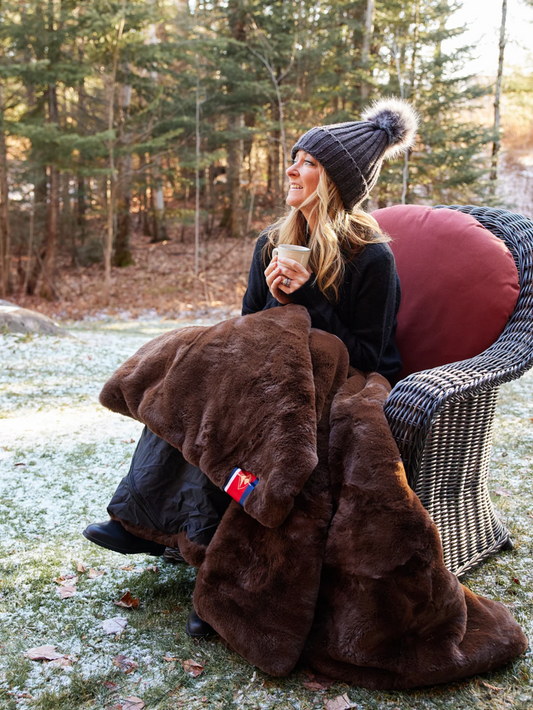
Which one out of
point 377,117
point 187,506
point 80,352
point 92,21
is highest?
point 92,21

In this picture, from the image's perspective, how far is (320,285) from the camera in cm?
189

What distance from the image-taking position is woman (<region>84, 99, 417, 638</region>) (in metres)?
1.75

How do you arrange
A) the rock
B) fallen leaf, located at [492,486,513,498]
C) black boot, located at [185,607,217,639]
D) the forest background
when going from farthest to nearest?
the forest background → the rock → fallen leaf, located at [492,486,513,498] → black boot, located at [185,607,217,639]

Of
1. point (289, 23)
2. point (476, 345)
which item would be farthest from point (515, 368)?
point (289, 23)

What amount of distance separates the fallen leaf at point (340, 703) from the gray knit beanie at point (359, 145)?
1.54 metres

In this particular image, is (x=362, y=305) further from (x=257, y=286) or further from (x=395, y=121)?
(x=395, y=121)

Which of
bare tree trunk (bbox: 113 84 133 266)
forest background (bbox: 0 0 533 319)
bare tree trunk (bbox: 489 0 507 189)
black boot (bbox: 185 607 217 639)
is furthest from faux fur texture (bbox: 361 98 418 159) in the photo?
bare tree trunk (bbox: 113 84 133 266)

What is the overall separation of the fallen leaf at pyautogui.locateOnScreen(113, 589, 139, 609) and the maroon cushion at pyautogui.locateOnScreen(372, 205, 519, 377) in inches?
48.4

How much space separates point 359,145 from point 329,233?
359 millimetres

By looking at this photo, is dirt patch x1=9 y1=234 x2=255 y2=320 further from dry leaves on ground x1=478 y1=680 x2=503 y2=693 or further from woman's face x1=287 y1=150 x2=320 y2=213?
dry leaves on ground x1=478 y1=680 x2=503 y2=693

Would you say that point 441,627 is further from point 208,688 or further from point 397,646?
point 208,688

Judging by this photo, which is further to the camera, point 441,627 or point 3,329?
point 3,329

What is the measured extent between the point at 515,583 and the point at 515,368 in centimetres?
78

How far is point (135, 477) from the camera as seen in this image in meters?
1.78
